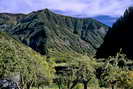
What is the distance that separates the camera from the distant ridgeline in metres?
108

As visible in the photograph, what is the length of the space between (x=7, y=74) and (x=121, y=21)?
10872cm

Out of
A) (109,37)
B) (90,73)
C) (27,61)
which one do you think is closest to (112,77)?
(90,73)

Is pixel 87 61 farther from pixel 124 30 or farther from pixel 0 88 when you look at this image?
pixel 124 30

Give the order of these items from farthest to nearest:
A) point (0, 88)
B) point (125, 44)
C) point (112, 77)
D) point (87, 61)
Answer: point (125, 44)
point (87, 61)
point (112, 77)
point (0, 88)

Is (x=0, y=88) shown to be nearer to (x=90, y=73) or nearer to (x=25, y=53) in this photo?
(x=25, y=53)

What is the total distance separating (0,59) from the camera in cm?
2153

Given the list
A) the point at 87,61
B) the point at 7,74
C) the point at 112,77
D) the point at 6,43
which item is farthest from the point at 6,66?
the point at 87,61

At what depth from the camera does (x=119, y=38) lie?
377 feet

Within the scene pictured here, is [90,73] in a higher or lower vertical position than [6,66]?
lower

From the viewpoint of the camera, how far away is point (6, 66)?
21594mm

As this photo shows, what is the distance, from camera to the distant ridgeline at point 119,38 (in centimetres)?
10829

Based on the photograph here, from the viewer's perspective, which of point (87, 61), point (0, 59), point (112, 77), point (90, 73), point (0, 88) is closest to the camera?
point (0, 88)

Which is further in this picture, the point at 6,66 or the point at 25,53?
the point at 25,53

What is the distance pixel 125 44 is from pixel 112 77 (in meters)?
81.3
